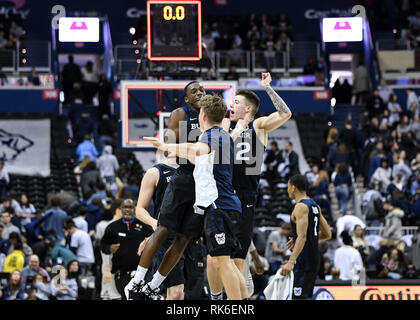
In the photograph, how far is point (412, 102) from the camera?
29.6 meters

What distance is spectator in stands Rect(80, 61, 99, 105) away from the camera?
104 feet

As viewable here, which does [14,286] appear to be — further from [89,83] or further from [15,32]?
[15,32]

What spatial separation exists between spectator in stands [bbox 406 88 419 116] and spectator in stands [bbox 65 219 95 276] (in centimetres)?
1265

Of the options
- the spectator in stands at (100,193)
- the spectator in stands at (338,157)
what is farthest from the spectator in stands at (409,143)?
the spectator in stands at (100,193)

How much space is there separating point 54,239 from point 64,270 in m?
2.20

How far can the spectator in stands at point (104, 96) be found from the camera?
3023cm

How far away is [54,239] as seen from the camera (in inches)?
792

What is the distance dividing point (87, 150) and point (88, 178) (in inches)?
83.3

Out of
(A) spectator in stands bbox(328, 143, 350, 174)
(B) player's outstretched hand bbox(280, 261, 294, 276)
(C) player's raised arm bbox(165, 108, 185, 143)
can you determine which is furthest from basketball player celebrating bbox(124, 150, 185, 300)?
(A) spectator in stands bbox(328, 143, 350, 174)

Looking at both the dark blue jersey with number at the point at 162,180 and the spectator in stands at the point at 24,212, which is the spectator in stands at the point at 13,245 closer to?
the spectator in stands at the point at 24,212

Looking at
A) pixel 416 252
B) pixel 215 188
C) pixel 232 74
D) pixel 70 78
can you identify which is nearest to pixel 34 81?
pixel 70 78

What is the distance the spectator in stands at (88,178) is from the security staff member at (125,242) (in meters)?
9.44
